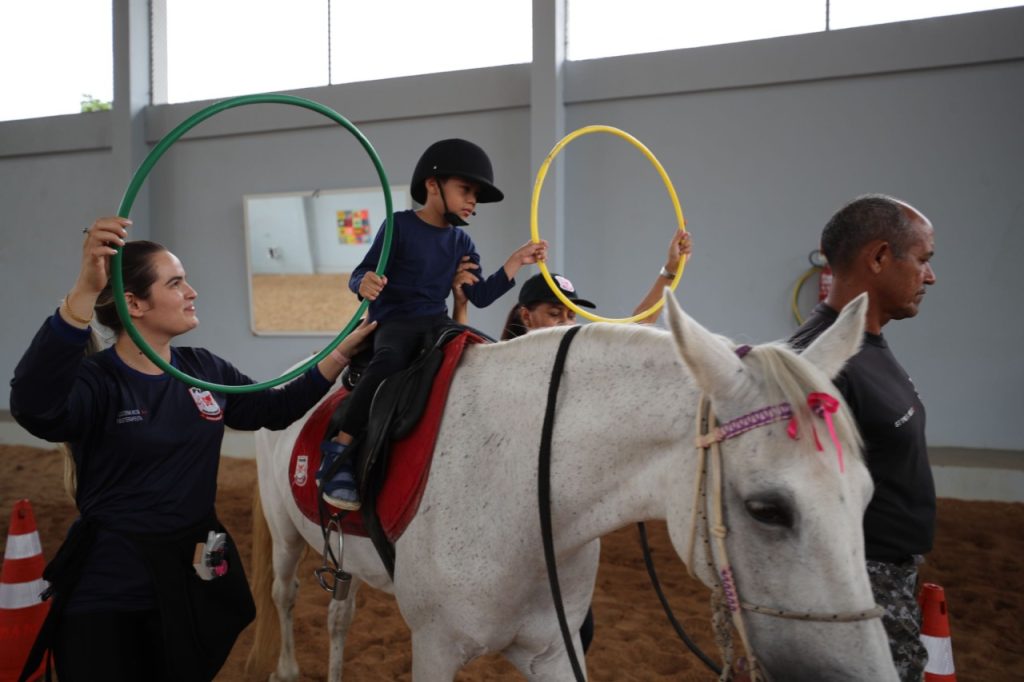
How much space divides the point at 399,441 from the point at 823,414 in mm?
1216

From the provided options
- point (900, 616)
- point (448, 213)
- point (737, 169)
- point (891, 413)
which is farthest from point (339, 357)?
point (737, 169)

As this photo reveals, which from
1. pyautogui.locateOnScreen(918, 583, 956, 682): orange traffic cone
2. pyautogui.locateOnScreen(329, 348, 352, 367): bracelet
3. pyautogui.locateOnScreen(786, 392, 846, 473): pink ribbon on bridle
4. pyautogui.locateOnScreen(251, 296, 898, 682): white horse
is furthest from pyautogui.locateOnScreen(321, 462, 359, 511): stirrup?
pyautogui.locateOnScreen(918, 583, 956, 682): orange traffic cone

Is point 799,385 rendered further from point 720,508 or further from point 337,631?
point 337,631

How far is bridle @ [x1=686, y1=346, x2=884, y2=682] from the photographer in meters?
1.36

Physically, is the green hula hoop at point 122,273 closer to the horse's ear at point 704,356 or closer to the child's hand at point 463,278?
the child's hand at point 463,278

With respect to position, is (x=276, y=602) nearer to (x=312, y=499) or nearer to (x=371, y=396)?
(x=312, y=499)

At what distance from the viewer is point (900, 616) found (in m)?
1.91

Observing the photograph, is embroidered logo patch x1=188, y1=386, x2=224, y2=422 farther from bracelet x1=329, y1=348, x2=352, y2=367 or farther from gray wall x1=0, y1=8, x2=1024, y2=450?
gray wall x1=0, y1=8, x2=1024, y2=450

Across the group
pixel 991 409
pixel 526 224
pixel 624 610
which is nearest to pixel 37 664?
pixel 624 610

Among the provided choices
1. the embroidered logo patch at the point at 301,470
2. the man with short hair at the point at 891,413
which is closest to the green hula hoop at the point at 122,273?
the embroidered logo patch at the point at 301,470

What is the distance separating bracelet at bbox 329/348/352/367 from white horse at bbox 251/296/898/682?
0.55 meters

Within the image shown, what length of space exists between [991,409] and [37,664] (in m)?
7.31

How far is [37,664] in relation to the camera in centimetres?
176

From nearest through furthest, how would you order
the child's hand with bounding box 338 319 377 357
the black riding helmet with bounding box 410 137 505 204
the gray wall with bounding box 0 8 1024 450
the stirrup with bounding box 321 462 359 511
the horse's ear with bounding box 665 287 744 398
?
1. the horse's ear with bounding box 665 287 744 398
2. the stirrup with bounding box 321 462 359 511
3. the child's hand with bounding box 338 319 377 357
4. the black riding helmet with bounding box 410 137 505 204
5. the gray wall with bounding box 0 8 1024 450
